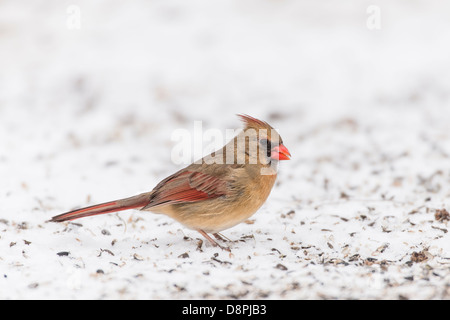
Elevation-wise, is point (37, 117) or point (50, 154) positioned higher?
point (37, 117)

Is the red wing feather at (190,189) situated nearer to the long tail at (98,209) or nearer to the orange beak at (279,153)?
the long tail at (98,209)

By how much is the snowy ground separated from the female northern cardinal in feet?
0.85

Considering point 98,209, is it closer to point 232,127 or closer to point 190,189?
point 190,189

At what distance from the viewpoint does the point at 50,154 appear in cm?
665

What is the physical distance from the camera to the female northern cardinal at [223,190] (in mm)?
4066

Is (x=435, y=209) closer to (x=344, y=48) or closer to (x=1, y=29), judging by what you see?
(x=344, y=48)

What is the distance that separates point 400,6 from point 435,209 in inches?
209

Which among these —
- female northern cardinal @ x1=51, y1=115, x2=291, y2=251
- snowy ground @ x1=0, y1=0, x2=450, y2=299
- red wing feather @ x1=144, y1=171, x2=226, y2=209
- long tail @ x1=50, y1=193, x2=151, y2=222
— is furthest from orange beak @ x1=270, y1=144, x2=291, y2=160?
long tail @ x1=50, y1=193, x2=151, y2=222

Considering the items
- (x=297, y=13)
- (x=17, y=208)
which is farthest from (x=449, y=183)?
(x=297, y=13)

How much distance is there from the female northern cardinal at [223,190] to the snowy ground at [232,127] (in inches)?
10.2

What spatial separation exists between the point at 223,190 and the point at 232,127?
3.41 m

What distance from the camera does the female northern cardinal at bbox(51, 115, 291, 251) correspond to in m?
4.07

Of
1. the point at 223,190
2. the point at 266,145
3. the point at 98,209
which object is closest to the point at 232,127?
the point at 266,145

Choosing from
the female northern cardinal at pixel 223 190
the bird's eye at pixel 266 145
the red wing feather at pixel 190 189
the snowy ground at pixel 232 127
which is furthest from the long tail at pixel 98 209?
the bird's eye at pixel 266 145
